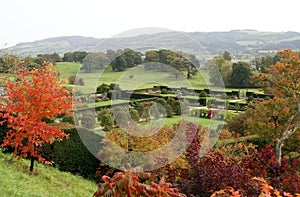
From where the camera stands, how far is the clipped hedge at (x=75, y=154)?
9867 millimetres

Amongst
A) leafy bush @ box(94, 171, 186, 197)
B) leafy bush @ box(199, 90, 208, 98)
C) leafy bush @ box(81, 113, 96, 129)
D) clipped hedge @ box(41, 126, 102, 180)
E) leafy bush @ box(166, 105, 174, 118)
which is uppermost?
leafy bush @ box(94, 171, 186, 197)

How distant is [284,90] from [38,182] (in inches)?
377

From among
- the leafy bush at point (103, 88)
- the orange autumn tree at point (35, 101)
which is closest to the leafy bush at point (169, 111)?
the leafy bush at point (103, 88)

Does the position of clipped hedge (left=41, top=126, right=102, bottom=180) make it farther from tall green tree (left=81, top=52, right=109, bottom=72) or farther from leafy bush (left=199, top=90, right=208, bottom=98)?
leafy bush (left=199, top=90, right=208, bottom=98)

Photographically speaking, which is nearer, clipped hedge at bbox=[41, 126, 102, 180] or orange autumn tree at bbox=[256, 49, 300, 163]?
clipped hedge at bbox=[41, 126, 102, 180]

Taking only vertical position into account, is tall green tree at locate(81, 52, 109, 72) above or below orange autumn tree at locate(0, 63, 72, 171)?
above

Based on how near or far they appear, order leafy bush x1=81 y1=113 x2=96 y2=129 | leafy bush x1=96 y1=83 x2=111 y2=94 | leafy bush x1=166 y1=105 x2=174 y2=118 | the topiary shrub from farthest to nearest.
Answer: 1. leafy bush x1=96 y1=83 x2=111 y2=94
2. leafy bush x1=166 y1=105 x2=174 y2=118
3. leafy bush x1=81 y1=113 x2=96 y2=129
4. the topiary shrub

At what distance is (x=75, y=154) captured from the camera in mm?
9883

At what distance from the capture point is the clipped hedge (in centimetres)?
987

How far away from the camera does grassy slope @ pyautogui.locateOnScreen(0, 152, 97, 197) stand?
6387mm

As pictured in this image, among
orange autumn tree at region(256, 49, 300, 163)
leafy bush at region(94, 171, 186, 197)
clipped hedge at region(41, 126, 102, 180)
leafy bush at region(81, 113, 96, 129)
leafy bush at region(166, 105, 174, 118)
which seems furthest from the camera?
leafy bush at region(166, 105, 174, 118)

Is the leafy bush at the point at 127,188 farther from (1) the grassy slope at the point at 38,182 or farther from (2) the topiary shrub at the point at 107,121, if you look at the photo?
(2) the topiary shrub at the point at 107,121

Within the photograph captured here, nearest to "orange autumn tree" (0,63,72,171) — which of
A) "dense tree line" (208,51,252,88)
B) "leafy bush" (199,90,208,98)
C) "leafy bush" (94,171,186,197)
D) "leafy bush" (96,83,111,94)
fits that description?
"leafy bush" (94,171,186,197)

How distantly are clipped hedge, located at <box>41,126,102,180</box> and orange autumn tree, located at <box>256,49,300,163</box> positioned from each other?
6065 millimetres
